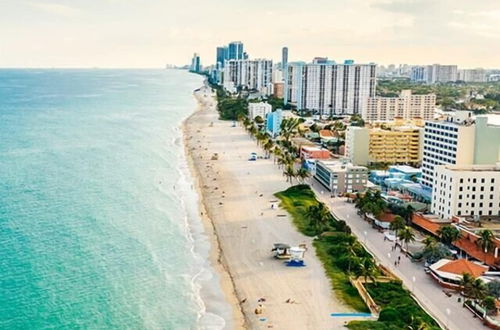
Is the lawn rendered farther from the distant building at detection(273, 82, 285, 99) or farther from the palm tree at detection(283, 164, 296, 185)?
the distant building at detection(273, 82, 285, 99)

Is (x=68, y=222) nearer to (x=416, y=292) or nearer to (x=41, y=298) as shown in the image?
(x=41, y=298)

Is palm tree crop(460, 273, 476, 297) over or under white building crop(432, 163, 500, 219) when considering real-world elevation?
under

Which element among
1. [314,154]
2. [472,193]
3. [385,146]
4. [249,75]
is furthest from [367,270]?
[249,75]

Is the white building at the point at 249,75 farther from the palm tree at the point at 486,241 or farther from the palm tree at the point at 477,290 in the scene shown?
the palm tree at the point at 477,290

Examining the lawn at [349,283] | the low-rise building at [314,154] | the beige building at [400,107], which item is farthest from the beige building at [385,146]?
the beige building at [400,107]

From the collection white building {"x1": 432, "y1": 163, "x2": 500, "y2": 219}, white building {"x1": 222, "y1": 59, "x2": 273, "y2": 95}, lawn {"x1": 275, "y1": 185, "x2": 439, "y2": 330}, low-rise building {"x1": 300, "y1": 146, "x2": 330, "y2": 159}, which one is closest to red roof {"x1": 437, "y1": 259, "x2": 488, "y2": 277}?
lawn {"x1": 275, "y1": 185, "x2": 439, "y2": 330}

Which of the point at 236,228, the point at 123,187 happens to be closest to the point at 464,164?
the point at 236,228
